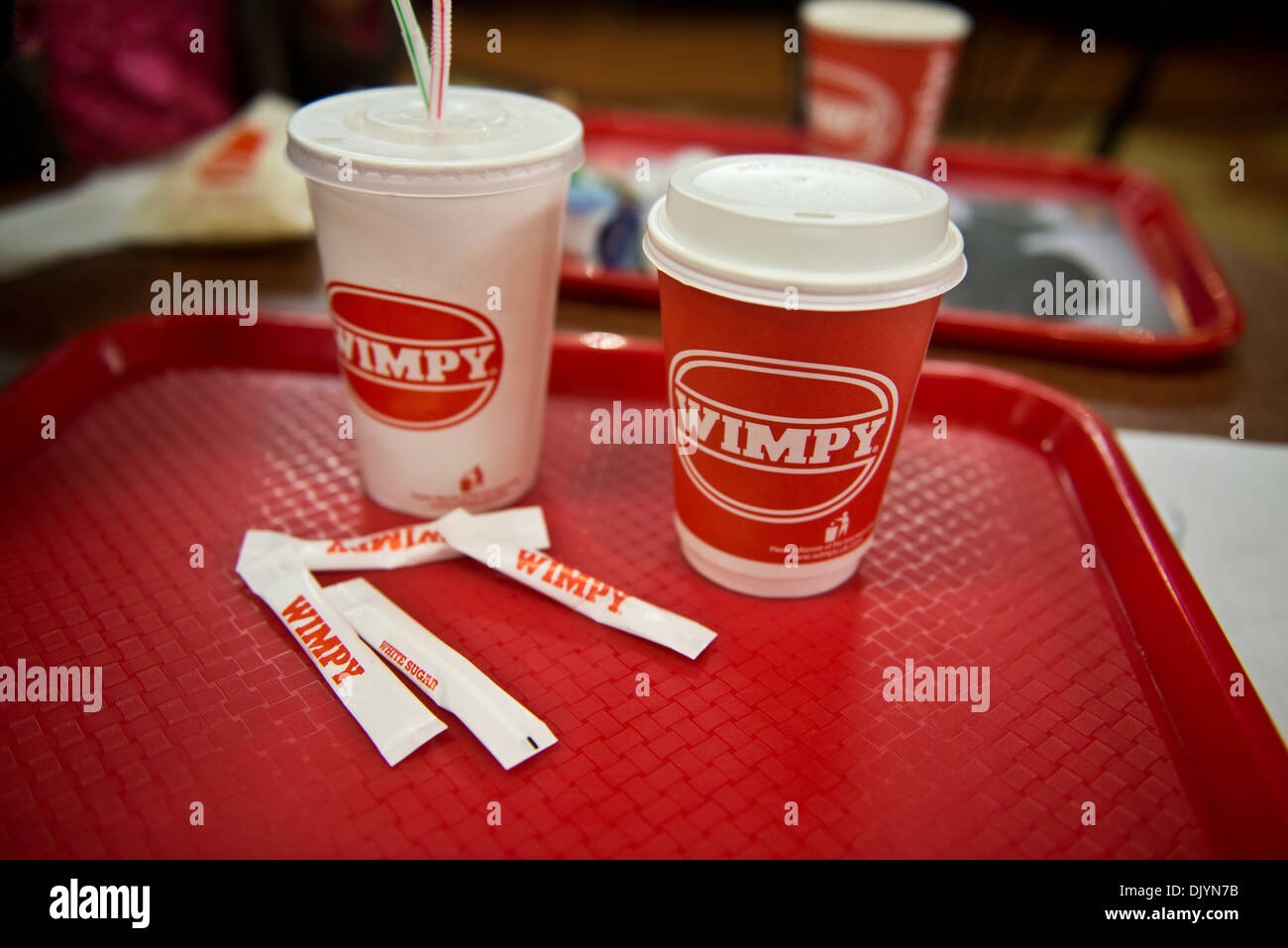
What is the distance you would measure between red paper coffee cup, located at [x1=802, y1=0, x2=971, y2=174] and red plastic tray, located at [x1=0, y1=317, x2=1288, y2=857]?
2.16 feet

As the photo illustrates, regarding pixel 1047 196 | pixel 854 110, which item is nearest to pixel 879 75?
pixel 854 110

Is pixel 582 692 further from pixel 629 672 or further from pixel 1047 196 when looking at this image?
pixel 1047 196

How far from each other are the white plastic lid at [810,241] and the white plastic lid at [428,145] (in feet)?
0.40

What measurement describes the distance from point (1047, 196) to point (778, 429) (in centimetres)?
132

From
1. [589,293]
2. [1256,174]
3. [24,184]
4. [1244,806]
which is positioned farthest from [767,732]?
[1256,174]

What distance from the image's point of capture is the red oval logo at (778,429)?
2.29 feet

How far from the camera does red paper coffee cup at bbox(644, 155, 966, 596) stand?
25.7 inches

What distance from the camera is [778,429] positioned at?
720mm

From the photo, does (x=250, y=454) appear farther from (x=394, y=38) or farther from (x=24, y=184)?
(x=394, y=38)

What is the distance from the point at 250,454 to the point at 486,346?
0.34 metres
